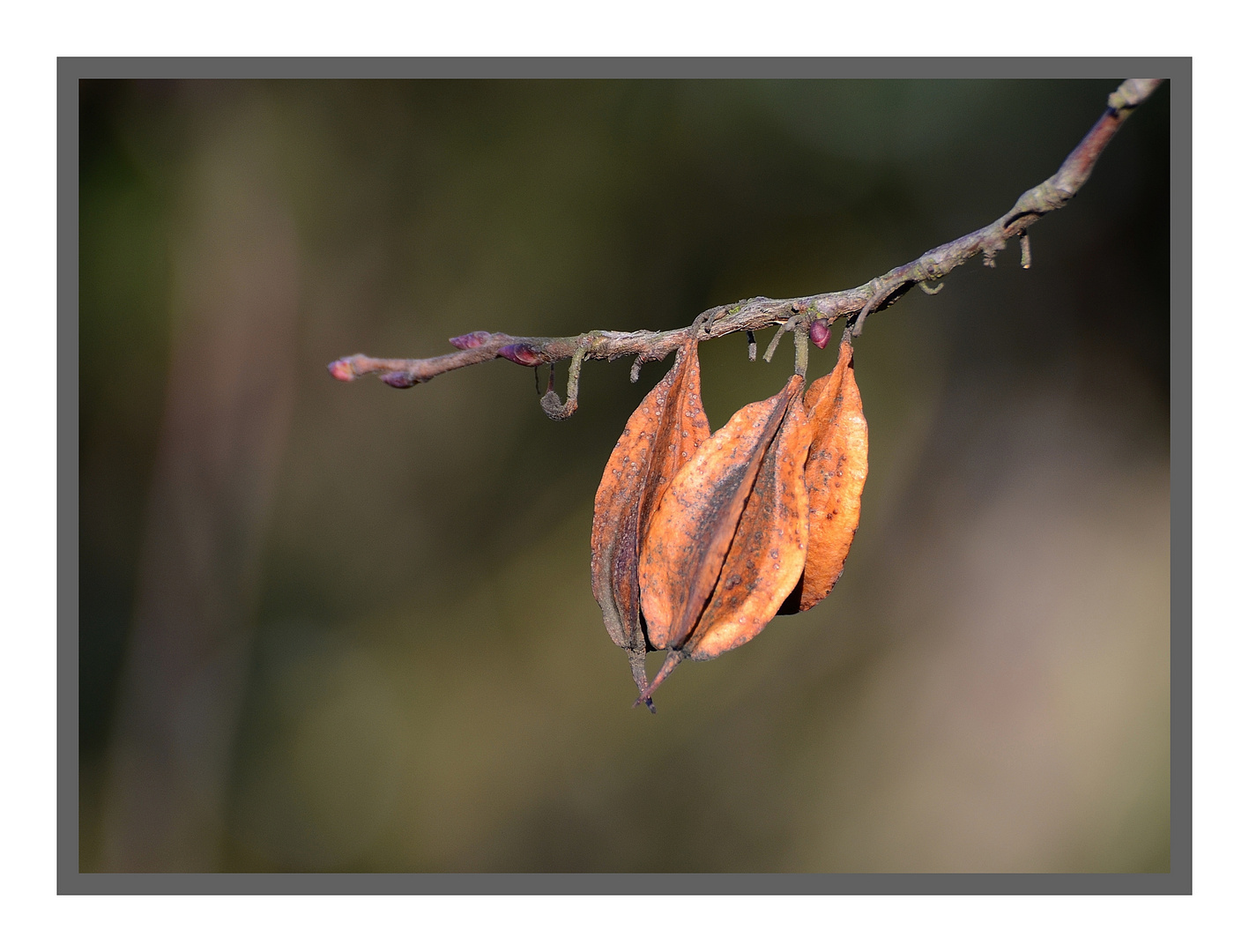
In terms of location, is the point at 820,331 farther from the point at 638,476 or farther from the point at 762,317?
the point at 638,476

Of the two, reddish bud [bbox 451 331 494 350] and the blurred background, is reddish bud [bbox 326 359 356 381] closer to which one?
reddish bud [bbox 451 331 494 350]

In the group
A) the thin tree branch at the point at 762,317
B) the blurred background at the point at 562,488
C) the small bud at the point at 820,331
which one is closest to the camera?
the thin tree branch at the point at 762,317

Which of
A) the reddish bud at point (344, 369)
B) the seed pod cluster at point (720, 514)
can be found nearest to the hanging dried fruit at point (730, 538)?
the seed pod cluster at point (720, 514)

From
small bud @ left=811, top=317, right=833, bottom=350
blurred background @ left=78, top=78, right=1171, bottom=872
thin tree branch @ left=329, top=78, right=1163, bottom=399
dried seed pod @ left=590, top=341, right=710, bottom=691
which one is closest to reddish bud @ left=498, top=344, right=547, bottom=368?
thin tree branch @ left=329, top=78, right=1163, bottom=399

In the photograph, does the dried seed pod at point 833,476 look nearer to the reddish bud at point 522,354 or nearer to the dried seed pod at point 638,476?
the dried seed pod at point 638,476

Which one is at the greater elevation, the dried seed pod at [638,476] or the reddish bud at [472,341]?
the reddish bud at [472,341]

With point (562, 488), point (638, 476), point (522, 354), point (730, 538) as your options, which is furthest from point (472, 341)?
point (562, 488)

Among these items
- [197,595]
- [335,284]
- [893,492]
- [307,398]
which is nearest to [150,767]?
[197,595]

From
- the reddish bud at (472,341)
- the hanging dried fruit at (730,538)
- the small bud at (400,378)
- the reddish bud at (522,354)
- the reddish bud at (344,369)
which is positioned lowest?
the hanging dried fruit at (730,538)
